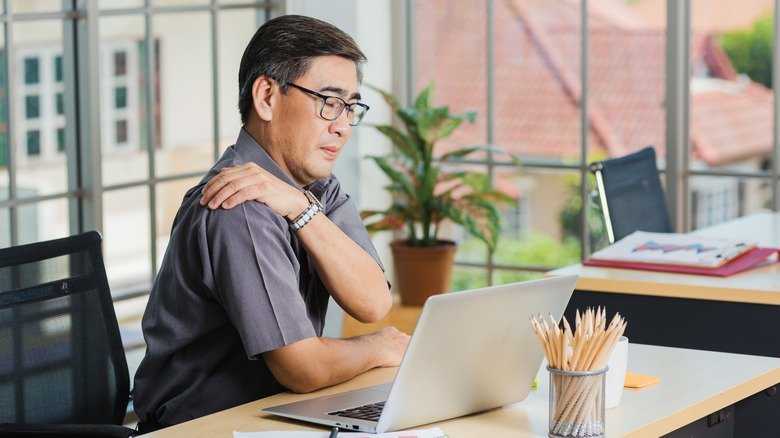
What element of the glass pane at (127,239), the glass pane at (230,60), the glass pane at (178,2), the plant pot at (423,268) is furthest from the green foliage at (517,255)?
the glass pane at (178,2)

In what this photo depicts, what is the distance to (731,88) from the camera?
554 centimetres

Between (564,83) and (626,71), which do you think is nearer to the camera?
(626,71)

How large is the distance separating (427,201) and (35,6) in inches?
73.1

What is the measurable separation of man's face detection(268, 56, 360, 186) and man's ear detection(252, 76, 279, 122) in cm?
1

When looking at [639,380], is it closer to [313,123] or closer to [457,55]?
[313,123]

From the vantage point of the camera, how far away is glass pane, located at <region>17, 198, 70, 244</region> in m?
4.32

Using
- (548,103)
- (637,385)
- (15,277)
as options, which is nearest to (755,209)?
(548,103)

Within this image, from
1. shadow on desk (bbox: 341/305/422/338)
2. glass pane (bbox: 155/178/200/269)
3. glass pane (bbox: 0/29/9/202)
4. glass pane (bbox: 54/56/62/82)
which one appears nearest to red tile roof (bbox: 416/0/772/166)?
shadow on desk (bbox: 341/305/422/338)

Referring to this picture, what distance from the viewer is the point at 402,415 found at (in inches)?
81.4

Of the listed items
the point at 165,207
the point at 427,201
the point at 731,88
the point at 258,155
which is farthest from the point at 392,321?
the point at 258,155

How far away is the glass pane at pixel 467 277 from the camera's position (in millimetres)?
5967

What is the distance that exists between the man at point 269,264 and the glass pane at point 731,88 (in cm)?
312

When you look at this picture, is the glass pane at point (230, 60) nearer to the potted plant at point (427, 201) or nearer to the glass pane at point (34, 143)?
the potted plant at point (427, 201)

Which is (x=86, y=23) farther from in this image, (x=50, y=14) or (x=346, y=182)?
(x=346, y=182)
